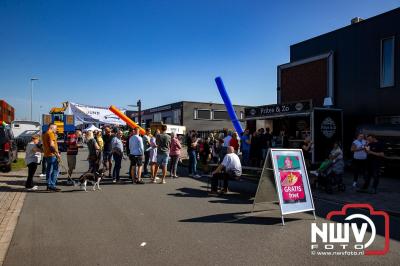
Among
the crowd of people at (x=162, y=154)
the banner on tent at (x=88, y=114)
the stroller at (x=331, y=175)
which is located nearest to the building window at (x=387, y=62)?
the crowd of people at (x=162, y=154)

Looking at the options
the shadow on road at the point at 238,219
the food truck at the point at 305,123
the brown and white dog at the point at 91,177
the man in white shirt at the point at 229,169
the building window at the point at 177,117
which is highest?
the building window at the point at 177,117

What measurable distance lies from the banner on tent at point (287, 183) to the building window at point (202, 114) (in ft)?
140

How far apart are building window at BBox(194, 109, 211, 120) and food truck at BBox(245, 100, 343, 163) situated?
3121cm

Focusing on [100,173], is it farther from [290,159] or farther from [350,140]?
[350,140]

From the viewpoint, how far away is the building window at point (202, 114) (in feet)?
165

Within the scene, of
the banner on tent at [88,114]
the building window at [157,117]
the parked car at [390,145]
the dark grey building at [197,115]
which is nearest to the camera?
the parked car at [390,145]

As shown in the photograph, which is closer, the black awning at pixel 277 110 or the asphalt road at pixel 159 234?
the asphalt road at pixel 159 234

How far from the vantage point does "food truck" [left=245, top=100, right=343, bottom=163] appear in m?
14.3

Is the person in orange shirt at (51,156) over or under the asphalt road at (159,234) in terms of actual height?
over

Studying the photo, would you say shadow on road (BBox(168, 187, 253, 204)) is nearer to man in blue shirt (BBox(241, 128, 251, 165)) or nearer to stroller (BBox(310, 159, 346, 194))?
stroller (BBox(310, 159, 346, 194))

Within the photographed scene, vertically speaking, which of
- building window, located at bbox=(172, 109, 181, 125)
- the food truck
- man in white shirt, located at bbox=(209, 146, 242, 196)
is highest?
building window, located at bbox=(172, 109, 181, 125)

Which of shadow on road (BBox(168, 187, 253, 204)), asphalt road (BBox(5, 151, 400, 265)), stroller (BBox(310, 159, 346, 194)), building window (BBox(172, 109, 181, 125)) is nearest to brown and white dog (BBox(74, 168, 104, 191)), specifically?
asphalt road (BBox(5, 151, 400, 265))

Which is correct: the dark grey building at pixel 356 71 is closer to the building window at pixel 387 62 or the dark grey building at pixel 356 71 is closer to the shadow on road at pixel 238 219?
the building window at pixel 387 62

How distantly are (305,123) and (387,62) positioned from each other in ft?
15.1
